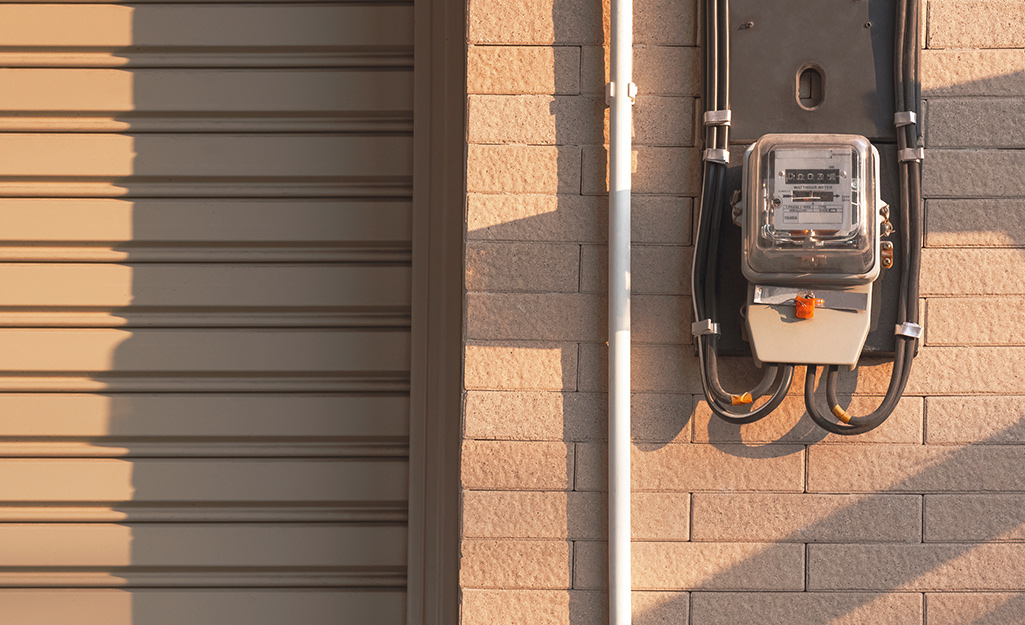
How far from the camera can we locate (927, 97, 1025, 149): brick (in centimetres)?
174

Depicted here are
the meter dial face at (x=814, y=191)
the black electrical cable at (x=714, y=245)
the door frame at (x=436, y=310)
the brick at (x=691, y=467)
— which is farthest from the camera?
the door frame at (x=436, y=310)

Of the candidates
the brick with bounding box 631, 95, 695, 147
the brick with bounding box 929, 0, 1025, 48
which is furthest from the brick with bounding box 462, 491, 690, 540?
the brick with bounding box 929, 0, 1025, 48

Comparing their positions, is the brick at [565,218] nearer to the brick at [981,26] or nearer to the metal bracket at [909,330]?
the metal bracket at [909,330]

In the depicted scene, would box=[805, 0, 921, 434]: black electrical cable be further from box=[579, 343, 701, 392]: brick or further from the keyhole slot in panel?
box=[579, 343, 701, 392]: brick

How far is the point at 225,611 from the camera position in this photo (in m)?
2.18

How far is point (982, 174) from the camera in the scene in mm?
1738

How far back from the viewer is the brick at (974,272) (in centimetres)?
173

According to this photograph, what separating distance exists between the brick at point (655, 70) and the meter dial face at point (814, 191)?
36 centimetres

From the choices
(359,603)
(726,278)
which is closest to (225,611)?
(359,603)

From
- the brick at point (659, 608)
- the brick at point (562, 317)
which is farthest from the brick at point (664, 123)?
the brick at point (659, 608)

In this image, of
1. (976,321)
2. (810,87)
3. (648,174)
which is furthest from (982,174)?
(648,174)

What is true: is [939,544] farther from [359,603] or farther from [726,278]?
[359,603]

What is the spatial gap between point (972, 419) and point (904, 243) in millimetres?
459

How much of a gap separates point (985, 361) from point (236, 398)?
6.60 feet
